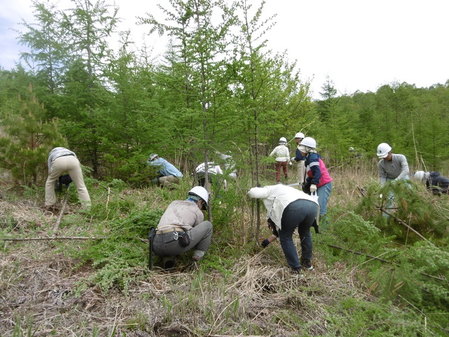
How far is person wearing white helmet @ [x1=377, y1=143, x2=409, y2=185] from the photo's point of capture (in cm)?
598

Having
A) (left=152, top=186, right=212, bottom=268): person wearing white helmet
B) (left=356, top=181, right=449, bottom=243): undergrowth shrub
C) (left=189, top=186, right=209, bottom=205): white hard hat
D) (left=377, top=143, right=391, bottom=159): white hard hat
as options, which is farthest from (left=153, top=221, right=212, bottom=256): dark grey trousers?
(left=377, top=143, right=391, bottom=159): white hard hat

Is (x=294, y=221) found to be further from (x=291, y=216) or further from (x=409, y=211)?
(x=409, y=211)

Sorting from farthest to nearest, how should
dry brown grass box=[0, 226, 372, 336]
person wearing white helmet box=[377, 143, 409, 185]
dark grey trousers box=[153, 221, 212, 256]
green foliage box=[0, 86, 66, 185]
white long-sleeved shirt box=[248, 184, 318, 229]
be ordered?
green foliage box=[0, 86, 66, 185] → person wearing white helmet box=[377, 143, 409, 185] → white long-sleeved shirt box=[248, 184, 318, 229] → dark grey trousers box=[153, 221, 212, 256] → dry brown grass box=[0, 226, 372, 336]

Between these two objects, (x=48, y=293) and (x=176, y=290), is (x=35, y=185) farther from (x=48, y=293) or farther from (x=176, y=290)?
(x=176, y=290)

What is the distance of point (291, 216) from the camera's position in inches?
146

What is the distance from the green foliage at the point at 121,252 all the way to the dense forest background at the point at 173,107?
4.36 feet

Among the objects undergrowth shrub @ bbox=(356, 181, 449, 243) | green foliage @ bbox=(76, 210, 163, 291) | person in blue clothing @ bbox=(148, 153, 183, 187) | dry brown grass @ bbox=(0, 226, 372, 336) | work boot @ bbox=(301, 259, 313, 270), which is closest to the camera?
dry brown grass @ bbox=(0, 226, 372, 336)

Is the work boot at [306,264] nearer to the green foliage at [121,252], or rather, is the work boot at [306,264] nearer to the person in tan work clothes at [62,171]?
the green foliage at [121,252]

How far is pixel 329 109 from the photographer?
1312 cm

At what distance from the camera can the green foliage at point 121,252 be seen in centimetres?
334

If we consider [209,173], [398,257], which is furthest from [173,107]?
[398,257]

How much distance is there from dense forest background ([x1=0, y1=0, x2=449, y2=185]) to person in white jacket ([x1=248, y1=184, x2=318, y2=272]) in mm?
737

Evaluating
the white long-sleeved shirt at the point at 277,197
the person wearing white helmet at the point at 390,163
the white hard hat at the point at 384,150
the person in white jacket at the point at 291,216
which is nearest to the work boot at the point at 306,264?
the person in white jacket at the point at 291,216

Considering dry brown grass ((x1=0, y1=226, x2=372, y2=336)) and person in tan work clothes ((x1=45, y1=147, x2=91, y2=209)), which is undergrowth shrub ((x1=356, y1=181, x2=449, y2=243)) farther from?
person in tan work clothes ((x1=45, y1=147, x2=91, y2=209))
